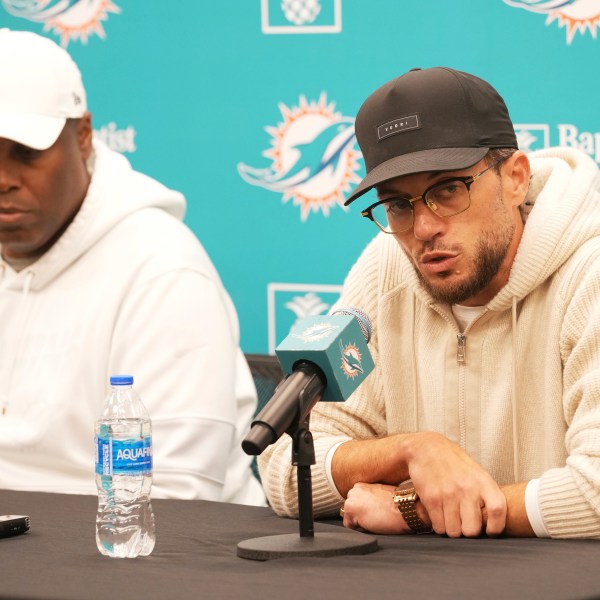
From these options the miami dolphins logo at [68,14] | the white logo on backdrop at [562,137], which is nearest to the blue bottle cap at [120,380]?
the white logo on backdrop at [562,137]

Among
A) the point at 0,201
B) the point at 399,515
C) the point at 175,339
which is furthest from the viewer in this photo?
the point at 0,201

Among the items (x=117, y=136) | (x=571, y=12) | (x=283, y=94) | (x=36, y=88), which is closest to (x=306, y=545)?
(x=36, y=88)

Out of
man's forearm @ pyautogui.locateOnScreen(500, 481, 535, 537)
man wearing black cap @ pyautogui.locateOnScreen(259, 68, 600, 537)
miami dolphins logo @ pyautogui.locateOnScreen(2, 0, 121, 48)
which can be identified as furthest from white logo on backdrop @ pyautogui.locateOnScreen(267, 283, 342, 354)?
man's forearm @ pyautogui.locateOnScreen(500, 481, 535, 537)

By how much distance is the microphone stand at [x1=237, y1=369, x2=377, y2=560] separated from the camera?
5.32ft

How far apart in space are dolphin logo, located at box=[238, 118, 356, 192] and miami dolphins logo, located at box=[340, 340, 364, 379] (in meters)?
1.75

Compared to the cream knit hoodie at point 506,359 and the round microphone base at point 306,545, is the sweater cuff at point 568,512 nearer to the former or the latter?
the cream knit hoodie at point 506,359

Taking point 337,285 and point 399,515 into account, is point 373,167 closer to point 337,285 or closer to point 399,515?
point 399,515

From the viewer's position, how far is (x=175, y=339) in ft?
8.95

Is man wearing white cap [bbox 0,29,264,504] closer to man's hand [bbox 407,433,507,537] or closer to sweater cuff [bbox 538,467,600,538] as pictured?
man's hand [bbox 407,433,507,537]

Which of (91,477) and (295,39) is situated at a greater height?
(295,39)

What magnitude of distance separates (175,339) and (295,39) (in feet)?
3.78

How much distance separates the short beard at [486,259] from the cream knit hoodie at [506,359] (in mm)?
35

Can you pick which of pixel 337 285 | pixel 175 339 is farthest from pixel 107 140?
pixel 175 339

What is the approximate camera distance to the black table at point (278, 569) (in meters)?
1.46
